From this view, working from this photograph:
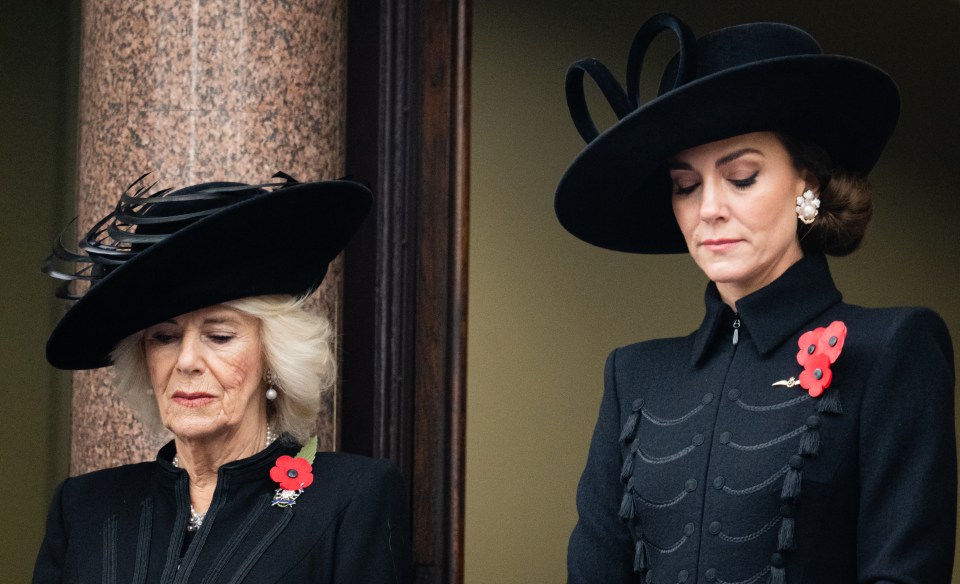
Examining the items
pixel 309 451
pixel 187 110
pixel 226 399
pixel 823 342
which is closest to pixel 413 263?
pixel 187 110

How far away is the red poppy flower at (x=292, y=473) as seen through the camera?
2592 mm

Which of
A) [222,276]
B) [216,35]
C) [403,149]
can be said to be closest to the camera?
[222,276]

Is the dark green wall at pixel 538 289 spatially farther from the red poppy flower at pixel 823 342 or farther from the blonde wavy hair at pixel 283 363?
the red poppy flower at pixel 823 342

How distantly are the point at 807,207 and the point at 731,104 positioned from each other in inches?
9.3

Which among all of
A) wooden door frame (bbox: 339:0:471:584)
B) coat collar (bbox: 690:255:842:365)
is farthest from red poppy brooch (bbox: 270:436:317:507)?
wooden door frame (bbox: 339:0:471:584)

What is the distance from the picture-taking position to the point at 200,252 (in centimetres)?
246

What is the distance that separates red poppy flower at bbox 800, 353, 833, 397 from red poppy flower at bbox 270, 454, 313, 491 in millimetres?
977

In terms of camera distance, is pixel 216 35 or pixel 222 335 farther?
pixel 216 35

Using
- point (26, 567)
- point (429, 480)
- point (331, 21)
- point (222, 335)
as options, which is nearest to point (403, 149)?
point (331, 21)

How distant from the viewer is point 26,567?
5.21m

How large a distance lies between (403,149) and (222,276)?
5.57ft

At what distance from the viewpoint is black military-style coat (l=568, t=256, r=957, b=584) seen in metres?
2.17

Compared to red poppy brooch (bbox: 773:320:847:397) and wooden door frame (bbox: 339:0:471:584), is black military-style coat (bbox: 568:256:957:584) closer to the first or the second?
red poppy brooch (bbox: 773:320:847:397)

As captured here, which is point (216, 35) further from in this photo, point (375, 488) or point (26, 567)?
point (26, 567)
